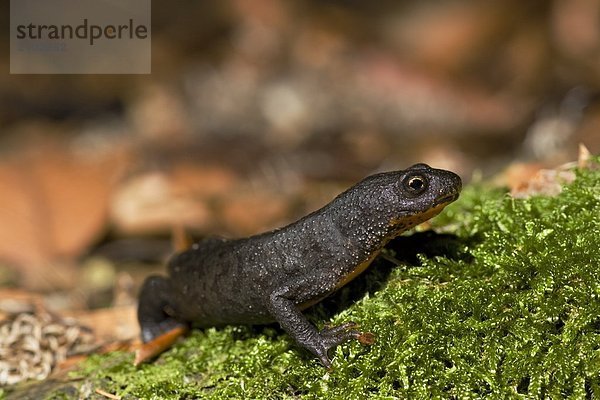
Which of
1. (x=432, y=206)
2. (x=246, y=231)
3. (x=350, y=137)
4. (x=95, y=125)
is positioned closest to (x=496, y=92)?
(x=350, y=137)

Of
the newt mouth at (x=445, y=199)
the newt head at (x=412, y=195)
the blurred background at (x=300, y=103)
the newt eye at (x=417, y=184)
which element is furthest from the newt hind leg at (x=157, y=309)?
the blurred background at (x=300, y=103)

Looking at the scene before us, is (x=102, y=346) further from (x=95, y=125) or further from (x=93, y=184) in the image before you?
(x=95, y=125)

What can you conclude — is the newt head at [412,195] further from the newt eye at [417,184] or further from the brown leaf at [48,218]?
the brown leaf at [48,218]

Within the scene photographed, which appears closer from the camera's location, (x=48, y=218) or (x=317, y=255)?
(x=317, y=255)

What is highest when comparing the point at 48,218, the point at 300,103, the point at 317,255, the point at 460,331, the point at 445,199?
the point at 300,103

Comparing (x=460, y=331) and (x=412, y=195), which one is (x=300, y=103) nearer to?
(x=412, y=195)

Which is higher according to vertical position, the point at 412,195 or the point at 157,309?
the point at 412,195

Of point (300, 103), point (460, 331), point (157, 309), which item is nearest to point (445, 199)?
point (460, 331)
